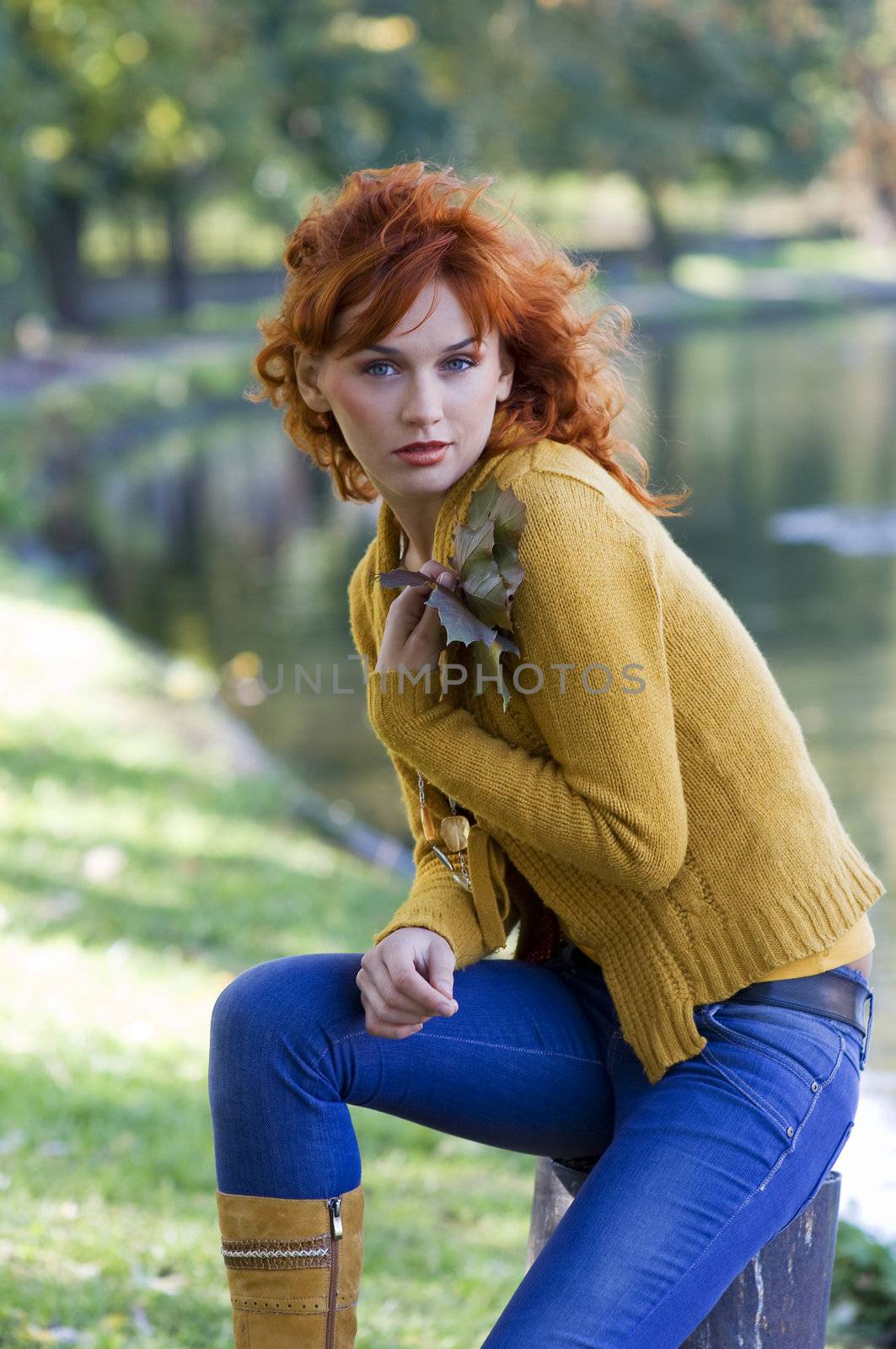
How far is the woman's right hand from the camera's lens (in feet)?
6.18

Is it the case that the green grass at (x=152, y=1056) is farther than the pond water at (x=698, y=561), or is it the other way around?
the pond water at (x=698, y=561)

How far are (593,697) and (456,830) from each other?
35 centimetres

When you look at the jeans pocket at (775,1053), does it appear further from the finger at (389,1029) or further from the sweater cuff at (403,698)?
the sweater cuff at (403,698)

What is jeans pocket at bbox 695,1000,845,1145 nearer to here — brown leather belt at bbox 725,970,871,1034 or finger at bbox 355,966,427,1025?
brown leather belt at bbox 725,970,871,1034

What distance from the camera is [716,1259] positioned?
182 cm

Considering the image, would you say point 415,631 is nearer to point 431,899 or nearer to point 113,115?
point 431,899

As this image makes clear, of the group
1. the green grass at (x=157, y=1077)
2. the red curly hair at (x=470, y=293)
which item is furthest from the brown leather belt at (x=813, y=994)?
the green grass at (x=157, y=1077)

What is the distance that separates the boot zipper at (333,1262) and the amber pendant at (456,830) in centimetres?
46

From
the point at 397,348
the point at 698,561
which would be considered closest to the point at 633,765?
the point at 397,348

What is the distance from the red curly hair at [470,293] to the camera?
1970 mm

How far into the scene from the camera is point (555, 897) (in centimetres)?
202

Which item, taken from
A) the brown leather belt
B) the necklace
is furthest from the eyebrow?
the brown leather belt

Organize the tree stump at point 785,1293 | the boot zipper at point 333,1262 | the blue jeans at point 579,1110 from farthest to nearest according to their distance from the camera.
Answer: the tree stump at point 785,1293 → the boot zipper at point 333,1262 → the blue jeans at point 579,1110

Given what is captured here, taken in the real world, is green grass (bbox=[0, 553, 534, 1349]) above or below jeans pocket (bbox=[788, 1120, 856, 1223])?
below
